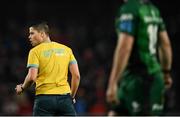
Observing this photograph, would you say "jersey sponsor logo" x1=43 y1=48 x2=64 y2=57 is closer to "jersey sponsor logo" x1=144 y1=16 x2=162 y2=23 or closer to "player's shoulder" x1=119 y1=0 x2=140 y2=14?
"player's shoulder" x1=119 y1=0 x2=140 y2=14

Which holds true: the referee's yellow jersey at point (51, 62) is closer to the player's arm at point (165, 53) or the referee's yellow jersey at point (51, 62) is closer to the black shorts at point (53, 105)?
the black shorts at point (53, 105)

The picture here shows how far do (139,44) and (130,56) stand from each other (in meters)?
0.12

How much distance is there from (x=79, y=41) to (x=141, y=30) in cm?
927

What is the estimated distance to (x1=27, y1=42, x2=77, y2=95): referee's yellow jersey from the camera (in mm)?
5281

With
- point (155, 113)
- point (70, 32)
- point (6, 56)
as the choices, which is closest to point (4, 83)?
point (6, 56)

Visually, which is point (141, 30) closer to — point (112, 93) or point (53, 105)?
point (112, 93)

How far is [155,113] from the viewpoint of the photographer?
245 inches

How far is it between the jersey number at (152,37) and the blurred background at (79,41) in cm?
553

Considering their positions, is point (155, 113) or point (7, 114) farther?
point (7, 114)

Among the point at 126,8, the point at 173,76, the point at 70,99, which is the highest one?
the point at 126,8

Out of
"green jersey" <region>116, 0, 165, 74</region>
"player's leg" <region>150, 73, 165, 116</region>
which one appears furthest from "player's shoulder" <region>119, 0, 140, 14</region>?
"player's leg" <region>150, 73, 165, 116</region>

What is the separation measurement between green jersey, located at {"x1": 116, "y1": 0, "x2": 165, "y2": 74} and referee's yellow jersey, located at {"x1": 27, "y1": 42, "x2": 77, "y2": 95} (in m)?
0.66

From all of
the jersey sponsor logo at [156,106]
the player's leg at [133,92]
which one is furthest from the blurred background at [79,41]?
the player's leg at [133,92]

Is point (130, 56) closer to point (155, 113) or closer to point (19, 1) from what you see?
point (155, 113)
